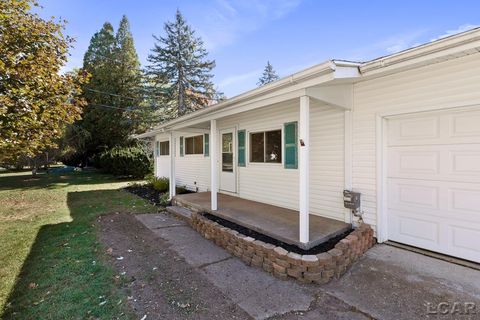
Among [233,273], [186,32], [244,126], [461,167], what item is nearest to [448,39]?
[461,167]

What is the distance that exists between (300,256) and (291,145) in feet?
9.00

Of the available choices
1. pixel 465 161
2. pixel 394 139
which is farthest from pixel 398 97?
pixel 465 161

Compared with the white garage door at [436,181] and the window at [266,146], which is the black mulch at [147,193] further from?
the white garage door at [436,181]

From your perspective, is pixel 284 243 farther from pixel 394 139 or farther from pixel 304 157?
pixel 394 139

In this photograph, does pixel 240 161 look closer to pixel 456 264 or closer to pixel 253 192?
pixel 253 192

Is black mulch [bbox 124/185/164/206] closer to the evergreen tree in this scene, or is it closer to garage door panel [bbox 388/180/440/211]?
garage door panel [bbox 388/180/440/211]

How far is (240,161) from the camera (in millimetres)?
7027

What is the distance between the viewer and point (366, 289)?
286 centimetres

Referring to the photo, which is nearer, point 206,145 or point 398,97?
point 398,97

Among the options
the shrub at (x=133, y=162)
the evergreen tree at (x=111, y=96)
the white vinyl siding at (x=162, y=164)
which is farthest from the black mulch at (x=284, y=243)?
the evergreen tree at (x=111, y=96)

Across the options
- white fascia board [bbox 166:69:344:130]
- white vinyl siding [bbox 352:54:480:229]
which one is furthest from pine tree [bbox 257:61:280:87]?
white vinyl siding [bbox 352:54:480:229]

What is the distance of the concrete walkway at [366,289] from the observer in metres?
2.50

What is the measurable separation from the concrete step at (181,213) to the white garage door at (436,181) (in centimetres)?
423

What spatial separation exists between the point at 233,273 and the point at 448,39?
3866 mm
